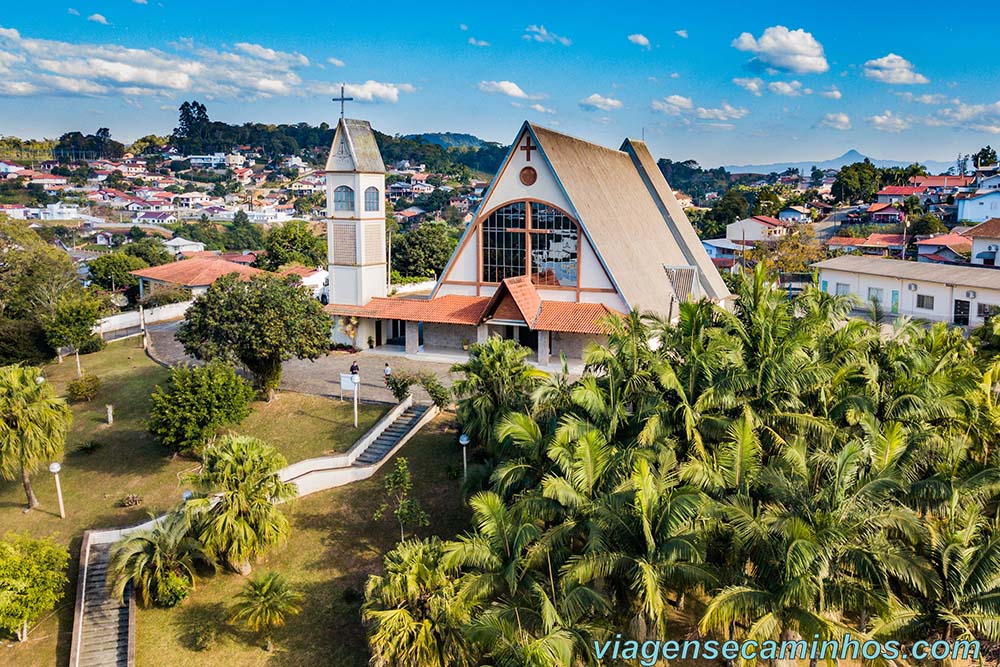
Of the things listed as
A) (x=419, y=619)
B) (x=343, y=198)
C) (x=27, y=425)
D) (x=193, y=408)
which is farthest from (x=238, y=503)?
(x=343, y=198)

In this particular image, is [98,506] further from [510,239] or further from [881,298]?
[881,298]

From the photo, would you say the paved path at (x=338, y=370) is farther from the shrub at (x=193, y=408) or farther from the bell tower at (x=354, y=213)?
the shrub at (x=193, y=408)

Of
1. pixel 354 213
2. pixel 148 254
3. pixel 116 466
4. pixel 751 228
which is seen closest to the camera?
pixel 116 466

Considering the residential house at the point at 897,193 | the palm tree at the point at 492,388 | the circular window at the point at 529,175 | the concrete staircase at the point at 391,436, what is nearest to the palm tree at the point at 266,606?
the palm tree at the point at 492,388

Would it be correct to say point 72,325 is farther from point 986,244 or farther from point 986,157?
point 986,157

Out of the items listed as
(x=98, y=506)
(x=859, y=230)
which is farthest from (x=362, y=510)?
(x=859, y=230)

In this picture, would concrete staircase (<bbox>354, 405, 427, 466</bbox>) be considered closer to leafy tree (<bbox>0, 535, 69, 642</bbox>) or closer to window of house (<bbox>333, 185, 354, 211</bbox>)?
leafy tree (<bbox>0, 535, 69, 642</bbox>)
